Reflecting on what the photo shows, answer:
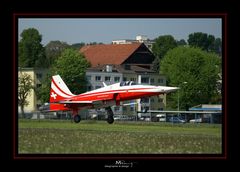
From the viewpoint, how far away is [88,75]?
28391mm

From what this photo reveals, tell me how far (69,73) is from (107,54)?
29.9 ft

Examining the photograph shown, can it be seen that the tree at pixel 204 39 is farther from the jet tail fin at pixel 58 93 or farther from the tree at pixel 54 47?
the jet tail fin at pixel 58 93

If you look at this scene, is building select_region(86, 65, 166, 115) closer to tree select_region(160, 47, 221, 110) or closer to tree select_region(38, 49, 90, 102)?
tree select_region(38, 49, 90, 102)

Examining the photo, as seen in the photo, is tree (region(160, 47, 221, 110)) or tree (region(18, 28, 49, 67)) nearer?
tree (region(18, 28, 49, 67))

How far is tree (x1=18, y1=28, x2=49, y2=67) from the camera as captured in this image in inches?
527

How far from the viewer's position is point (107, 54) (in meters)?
20.8

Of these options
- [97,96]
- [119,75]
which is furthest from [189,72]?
[97,96]

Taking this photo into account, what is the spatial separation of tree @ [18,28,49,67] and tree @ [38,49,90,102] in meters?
0.67

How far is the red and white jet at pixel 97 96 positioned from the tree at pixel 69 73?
0.54 metres

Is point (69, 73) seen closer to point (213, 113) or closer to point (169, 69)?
point (169, 69)

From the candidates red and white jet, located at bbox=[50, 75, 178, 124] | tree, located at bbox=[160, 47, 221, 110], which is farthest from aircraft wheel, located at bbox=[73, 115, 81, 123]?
tree, located at bbox=[160, 47, 221, 110]
